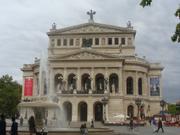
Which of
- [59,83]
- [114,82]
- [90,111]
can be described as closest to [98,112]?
[90,111]

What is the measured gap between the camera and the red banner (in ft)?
319

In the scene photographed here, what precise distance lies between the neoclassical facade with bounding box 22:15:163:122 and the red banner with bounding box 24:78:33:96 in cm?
23

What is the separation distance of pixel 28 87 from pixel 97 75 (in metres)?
17.7

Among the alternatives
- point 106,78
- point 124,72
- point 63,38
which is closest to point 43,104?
point 106,78

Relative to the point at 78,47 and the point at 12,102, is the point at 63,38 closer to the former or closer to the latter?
the point at 78,47

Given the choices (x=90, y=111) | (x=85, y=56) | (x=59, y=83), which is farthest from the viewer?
(x=59, y=83)

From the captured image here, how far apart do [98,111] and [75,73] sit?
32.6 feet

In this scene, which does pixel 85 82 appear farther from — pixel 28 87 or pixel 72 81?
pixel 28 87

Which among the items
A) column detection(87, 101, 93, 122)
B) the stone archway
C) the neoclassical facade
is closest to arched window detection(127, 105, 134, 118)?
the neoclassical facade

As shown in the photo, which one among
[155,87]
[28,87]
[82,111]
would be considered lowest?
[82,111]

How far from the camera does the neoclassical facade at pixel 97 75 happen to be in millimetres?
88438

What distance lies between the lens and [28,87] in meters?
99.1

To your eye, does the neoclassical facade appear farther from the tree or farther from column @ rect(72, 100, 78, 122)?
the tree

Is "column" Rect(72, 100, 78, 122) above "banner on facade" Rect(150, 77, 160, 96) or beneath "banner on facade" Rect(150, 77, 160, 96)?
beneath
